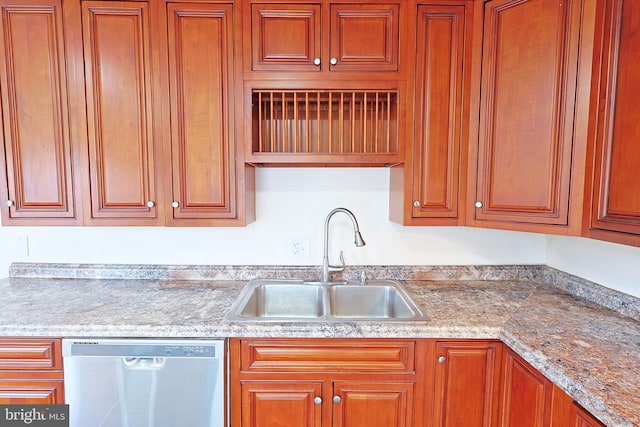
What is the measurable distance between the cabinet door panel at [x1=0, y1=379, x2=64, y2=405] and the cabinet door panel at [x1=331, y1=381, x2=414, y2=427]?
110cm

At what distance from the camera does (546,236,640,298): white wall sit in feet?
4.59

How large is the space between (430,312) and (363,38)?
1.26 metres

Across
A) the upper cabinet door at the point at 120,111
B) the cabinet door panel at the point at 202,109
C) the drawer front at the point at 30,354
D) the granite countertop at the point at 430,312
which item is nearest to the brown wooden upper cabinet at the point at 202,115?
the cabinet door panel at the point at 202,109

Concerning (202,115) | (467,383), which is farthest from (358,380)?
(202,115)

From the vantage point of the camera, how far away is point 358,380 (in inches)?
51.2

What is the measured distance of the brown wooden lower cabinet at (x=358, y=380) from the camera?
129cm

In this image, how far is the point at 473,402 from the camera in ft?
4.30

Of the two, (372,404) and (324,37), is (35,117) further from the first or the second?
(372,404)

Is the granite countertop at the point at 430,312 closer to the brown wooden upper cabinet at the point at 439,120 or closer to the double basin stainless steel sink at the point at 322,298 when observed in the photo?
the double basin stainless steel sink at the point at 322,298

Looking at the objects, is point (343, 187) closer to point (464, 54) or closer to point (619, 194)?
point (464, 54)

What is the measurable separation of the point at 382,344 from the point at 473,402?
0.44 m

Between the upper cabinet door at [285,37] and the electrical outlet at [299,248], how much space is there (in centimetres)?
90

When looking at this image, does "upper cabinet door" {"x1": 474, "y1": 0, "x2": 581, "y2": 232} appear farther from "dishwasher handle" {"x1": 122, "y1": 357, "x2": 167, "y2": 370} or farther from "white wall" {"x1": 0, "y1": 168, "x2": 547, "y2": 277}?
"dishwasher handle" {"x1": 122, "y1": 357, "x2": 167, "y2": 370}

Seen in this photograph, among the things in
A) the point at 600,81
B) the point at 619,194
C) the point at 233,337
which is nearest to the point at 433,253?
the point at 619,194
